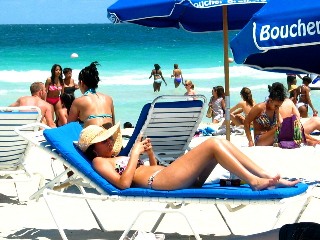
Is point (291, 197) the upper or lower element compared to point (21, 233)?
upper

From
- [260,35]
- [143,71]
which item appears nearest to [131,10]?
[260,35]

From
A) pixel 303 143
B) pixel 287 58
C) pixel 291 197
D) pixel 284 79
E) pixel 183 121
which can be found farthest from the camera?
pixel 284 79

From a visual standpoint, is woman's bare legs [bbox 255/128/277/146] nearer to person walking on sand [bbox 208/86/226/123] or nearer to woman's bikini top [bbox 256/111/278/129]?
woman's bikini top [bbox 256/111/278/129]

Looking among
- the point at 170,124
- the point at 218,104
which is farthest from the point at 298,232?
the point at 218,104

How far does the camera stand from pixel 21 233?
574 cm

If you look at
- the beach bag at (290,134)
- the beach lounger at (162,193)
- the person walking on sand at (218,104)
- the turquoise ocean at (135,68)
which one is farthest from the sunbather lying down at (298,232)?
the turquoise ocean at (135,68)

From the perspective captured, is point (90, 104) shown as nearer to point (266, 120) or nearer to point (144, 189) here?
point (144, 189)

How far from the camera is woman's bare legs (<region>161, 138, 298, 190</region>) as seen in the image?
4.97 metres

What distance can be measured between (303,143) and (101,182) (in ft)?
12.2

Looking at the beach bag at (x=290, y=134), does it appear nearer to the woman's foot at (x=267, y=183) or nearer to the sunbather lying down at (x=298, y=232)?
the woman's foot at (x=267, y=183)

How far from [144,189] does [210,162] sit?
46 cm

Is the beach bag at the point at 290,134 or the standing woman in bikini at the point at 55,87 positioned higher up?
the standing woman in bikini at the point at 55,87

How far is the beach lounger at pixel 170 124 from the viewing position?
22.1 feet

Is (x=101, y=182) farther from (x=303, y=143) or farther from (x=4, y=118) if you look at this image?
(x=303, y=143)
